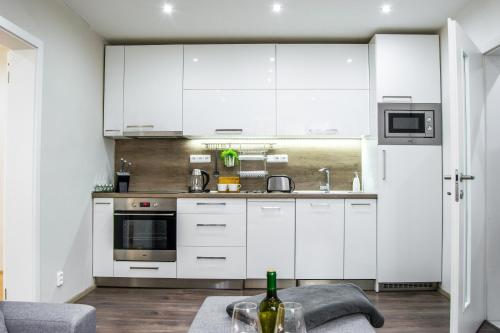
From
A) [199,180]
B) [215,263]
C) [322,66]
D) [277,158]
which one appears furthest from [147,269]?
[322,66]

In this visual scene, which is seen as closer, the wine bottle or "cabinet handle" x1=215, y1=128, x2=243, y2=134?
the wine bottle

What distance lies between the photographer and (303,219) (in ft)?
12.8

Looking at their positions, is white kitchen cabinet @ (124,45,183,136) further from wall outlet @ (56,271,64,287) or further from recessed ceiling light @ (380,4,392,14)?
recessed ceiling light @ (380,4,392,14)

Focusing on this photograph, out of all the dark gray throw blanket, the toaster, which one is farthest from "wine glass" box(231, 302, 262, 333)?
the toaster

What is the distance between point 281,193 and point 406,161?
130 centimetres

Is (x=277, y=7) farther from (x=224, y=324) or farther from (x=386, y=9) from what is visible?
(x=224, y=324)

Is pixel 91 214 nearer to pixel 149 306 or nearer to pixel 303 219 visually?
pixel 149 306

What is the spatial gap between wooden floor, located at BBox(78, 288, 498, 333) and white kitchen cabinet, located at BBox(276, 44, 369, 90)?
7.28 feet

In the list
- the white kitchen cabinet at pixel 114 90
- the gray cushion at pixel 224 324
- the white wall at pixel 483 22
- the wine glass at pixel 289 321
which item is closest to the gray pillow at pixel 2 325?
the gray cushion at pixel 224 324

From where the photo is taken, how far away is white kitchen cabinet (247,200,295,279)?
3908mm

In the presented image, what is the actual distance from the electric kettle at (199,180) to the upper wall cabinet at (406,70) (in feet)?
6.73

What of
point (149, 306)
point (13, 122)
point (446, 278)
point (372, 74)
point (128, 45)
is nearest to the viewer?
point (13, 122)

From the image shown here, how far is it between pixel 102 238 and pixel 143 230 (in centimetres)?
44

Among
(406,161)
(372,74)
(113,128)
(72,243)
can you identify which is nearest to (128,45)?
(113,128)
